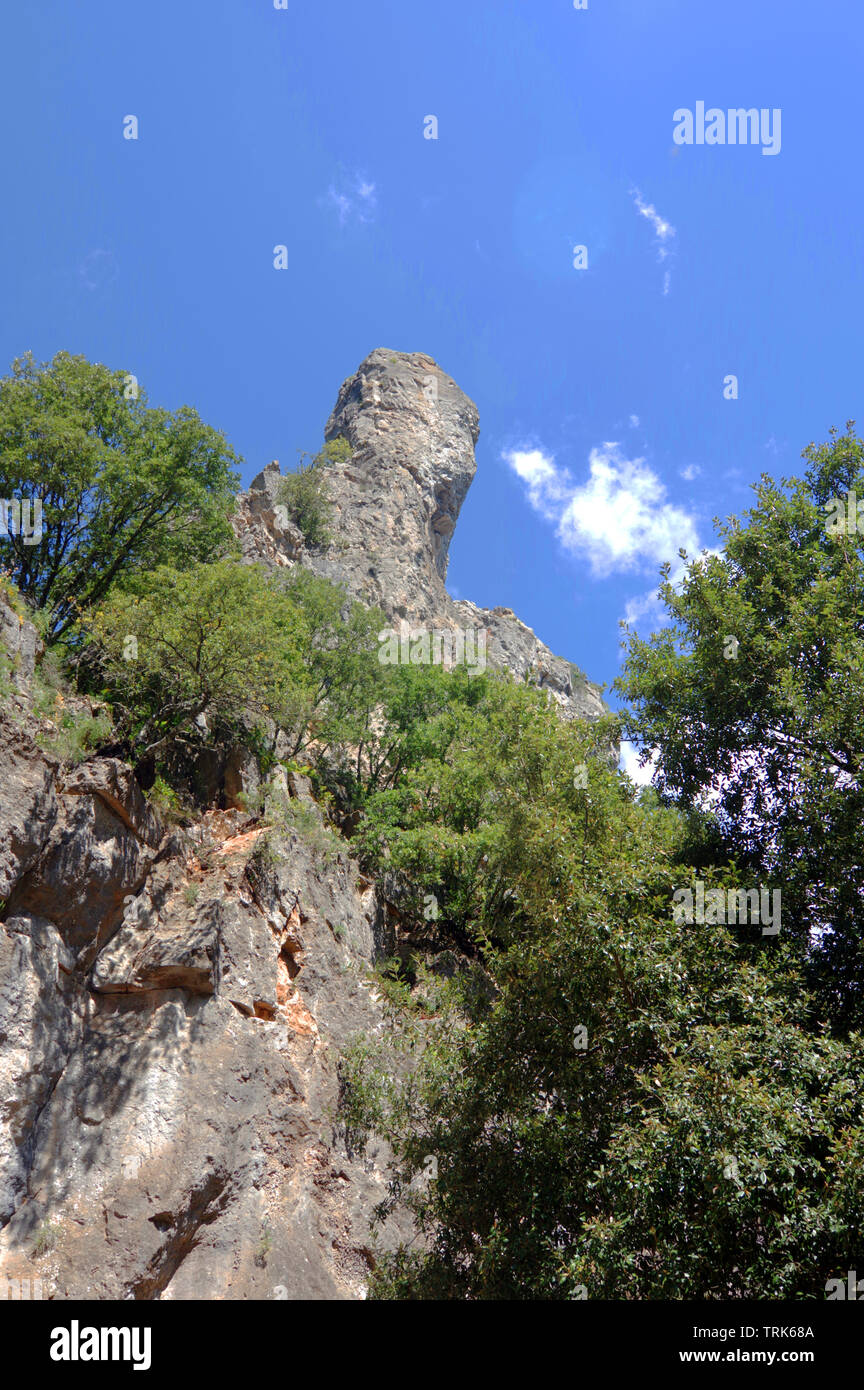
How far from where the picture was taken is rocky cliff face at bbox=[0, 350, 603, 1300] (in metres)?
11.5

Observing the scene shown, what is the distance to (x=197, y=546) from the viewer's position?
26047 mm

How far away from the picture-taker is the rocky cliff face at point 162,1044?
11.5 meters

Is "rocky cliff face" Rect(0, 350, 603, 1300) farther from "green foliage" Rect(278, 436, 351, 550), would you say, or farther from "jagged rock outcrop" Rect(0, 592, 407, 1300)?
"green foliage" Rect(278, 436, 351, 550)

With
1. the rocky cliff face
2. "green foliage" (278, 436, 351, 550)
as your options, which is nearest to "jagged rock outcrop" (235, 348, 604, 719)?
"green foliage" (278, 436, 351, 550)

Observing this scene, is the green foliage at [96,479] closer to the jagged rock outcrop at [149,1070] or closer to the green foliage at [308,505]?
the jagged rock outcrop at [149,1070]

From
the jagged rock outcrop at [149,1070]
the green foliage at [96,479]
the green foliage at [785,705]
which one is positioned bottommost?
the jagged rock outcrop at [149,1070]

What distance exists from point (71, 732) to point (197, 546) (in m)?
12.2

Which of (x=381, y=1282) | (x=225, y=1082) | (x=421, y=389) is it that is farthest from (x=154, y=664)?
(x=421, y=389)

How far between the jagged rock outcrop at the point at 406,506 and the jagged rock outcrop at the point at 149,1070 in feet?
88.0

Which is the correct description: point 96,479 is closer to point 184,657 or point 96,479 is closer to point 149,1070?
point 184,657

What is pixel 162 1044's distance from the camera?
43.5 ft

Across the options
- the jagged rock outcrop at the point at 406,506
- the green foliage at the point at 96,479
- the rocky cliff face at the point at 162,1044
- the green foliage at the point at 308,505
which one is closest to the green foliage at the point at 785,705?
the rocky cliff face at the point at 162,1044

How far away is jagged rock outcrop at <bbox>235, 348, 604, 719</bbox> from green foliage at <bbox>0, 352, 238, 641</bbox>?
1343 cm

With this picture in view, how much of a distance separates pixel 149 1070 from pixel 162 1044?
467 millimetres
